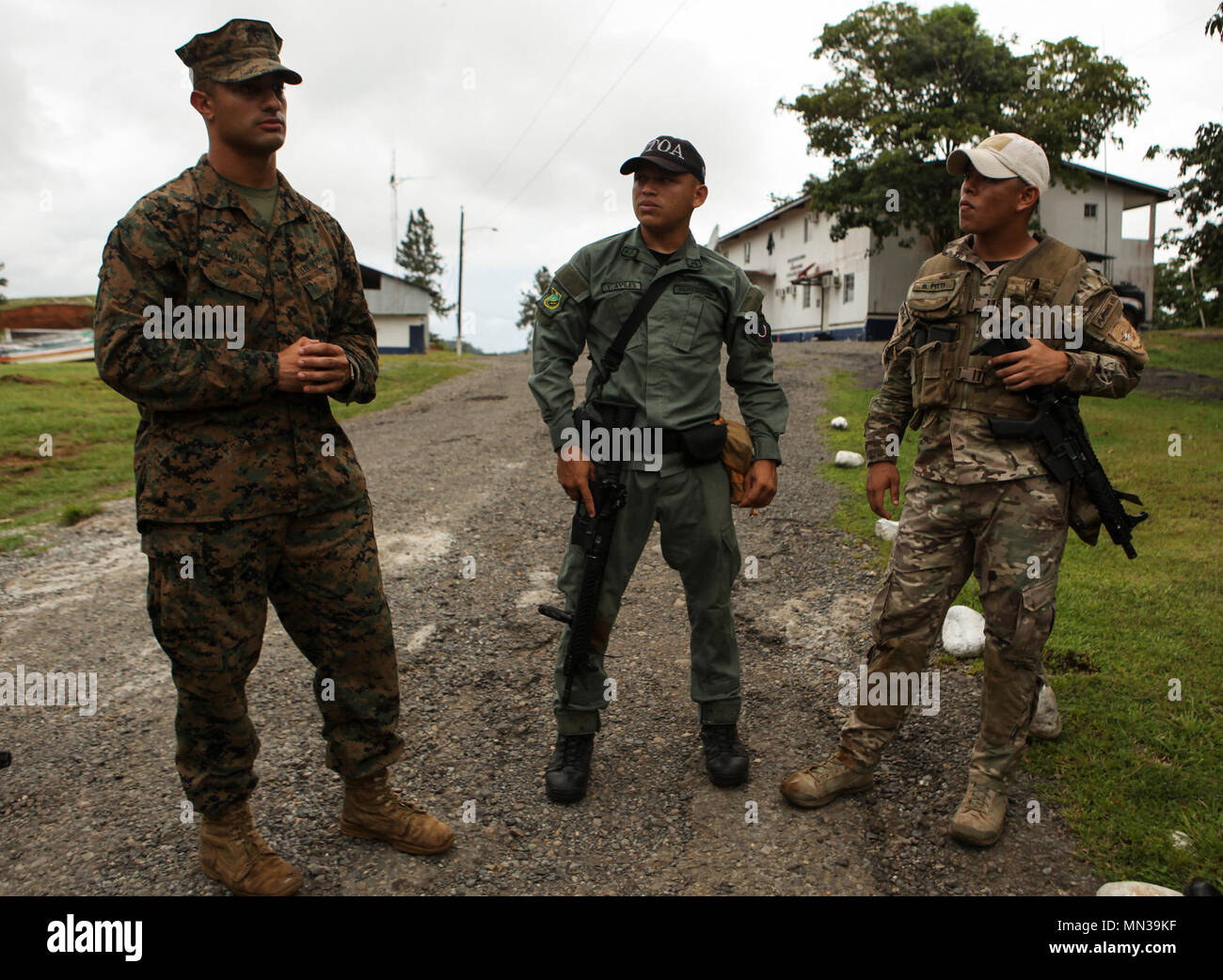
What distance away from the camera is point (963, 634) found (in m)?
4.50

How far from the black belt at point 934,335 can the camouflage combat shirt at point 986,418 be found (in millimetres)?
80

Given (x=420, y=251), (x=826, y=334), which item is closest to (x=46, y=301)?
(x=420, y=251)

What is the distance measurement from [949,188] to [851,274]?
317 inches

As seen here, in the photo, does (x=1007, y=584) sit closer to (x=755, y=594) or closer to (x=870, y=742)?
(x=870, y=742)

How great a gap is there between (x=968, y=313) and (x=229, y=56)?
249 centimetres

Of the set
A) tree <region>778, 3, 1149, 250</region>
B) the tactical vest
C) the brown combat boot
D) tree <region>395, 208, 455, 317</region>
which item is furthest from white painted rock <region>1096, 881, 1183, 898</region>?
tree <region>395, 208, 455, 317</region>

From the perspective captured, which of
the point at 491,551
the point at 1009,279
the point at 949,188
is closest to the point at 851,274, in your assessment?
the point at 949,188

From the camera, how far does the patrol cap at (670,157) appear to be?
10.2 ft

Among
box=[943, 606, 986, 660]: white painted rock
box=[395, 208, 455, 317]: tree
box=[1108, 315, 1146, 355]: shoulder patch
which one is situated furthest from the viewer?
box=[395, 208, 455, 317]: tree

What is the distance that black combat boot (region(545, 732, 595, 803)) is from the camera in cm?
322

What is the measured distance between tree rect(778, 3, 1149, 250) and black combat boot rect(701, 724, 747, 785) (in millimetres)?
23611

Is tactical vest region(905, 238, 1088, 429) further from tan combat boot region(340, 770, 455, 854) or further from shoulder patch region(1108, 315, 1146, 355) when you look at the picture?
tan combat boot region(340, 770, 455, 854)

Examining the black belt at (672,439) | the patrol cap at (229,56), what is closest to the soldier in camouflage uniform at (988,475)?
the black belt at (672,439)

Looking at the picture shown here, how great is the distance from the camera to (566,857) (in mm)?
2887
